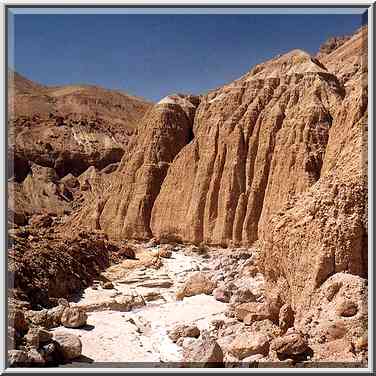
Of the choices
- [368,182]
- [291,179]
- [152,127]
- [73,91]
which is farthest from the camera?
[73,91]

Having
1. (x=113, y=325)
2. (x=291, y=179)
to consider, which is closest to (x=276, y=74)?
(x=291, y=179)

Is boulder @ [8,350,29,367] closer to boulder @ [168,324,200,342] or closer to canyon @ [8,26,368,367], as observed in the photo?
canyon @ [8,26,368,367]

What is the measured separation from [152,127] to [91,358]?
846 inches

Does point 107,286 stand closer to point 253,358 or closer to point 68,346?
point 68,346

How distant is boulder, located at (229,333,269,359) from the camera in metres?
9.43

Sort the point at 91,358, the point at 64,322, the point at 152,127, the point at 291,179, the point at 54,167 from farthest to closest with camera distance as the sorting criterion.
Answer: the point at 54,167, the point at 152,127, the point at 291,179, the point at 64,322, the point at 91,358

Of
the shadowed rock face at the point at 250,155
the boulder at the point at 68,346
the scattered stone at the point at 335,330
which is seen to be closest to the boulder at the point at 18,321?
the boulder at the point at 68,346

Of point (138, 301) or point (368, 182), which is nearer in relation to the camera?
point (368, 182)

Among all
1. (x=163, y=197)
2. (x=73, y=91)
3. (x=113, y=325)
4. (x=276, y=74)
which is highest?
(x=73, y=91)

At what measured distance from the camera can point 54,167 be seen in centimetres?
4762

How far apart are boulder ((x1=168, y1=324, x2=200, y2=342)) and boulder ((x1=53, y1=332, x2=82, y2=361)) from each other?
2.20 meters

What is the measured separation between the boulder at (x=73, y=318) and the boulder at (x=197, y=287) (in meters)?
4.02

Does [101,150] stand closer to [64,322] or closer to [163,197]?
[163,197]

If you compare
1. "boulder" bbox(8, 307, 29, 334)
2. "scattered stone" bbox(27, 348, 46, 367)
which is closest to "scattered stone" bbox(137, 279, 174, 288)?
"boulder" bbox(8, 307, 29, 334)
